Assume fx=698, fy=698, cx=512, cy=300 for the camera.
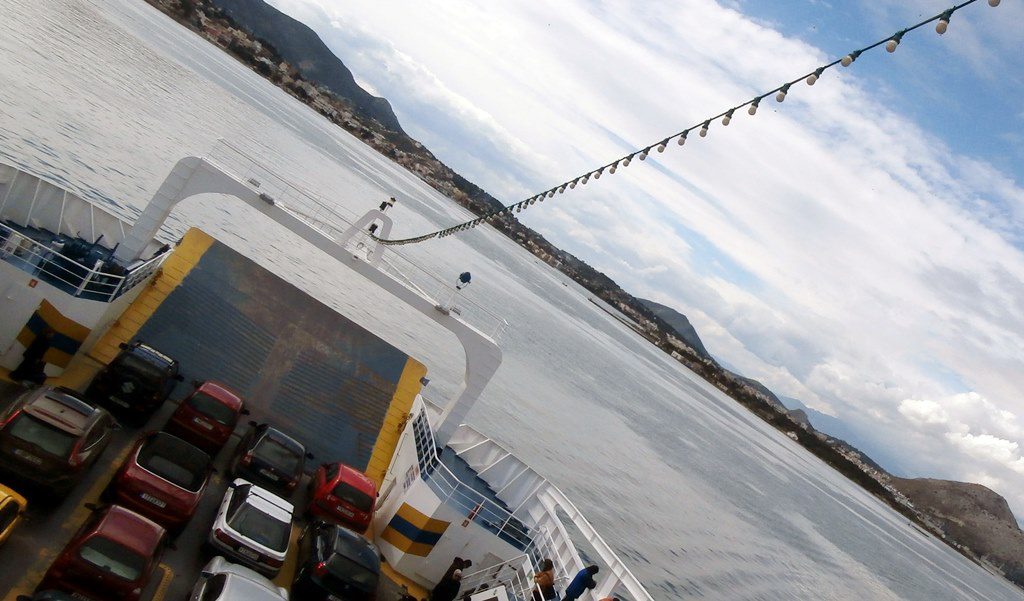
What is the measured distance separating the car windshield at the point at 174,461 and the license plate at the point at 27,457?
125 cm

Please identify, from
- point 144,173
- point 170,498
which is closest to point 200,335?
point 170,498

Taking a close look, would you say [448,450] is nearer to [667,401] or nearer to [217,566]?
[217,566]

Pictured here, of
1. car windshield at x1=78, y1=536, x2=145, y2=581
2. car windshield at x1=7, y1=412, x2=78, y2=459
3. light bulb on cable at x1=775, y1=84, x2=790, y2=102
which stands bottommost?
car windshield at x1=7, y1=412, x2=78, y2=459

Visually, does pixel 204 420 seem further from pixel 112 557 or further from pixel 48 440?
pixel 112 557

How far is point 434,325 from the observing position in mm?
51344

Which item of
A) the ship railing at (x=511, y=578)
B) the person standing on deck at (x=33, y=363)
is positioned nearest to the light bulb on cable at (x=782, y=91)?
the ship railing at (x=511, y=578)

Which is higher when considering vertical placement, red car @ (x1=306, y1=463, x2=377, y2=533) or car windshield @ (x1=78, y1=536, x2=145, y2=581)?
car windshield @ (x1=78, y1=536, x2=145, y2=581)

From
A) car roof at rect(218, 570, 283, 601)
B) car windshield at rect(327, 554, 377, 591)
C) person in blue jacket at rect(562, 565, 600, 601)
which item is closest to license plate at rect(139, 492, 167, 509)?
car roof at rect(218, 570, 283, 601)

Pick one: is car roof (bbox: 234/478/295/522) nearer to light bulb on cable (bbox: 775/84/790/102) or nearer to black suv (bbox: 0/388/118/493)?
black suv (bbox: 0/388/118/493)

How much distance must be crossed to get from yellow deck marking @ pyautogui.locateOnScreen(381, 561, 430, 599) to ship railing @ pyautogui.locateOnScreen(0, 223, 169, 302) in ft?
24.1

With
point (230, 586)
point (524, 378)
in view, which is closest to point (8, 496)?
point (230, 586)

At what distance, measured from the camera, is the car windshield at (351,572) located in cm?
994

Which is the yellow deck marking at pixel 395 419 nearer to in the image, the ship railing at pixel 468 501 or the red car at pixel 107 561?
the ship railing at pixel 468 501

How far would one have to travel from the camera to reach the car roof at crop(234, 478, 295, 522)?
1016cm
